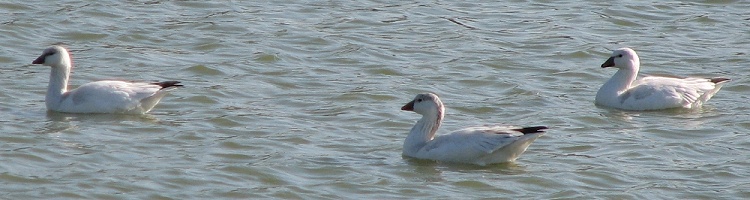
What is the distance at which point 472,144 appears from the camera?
11031mm

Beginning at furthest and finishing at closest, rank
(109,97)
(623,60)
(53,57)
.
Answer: (623,60), (53,57), (109,97)

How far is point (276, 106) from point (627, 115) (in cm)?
306

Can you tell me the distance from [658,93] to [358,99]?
2.63 m

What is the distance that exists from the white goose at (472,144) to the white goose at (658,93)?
106 inches

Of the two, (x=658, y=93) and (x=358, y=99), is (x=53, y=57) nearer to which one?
(x=358, y=99)

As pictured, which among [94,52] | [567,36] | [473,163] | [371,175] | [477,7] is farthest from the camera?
[477,7]

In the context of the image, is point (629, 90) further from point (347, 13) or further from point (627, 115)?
point (347, 13)

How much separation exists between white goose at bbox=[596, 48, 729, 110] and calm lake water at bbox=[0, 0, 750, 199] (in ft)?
0.41

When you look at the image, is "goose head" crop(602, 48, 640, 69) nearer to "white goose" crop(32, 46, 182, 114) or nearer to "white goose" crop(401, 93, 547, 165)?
"white goose" crop(401, 93, 547, 165)

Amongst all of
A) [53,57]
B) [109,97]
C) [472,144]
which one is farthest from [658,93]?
[53,57]

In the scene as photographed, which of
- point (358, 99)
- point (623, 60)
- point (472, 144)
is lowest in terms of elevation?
point (358, 99)

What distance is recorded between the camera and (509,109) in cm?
1325

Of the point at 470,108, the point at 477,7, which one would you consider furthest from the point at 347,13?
the point at 470,108

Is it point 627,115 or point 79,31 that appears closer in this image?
point 627,115
